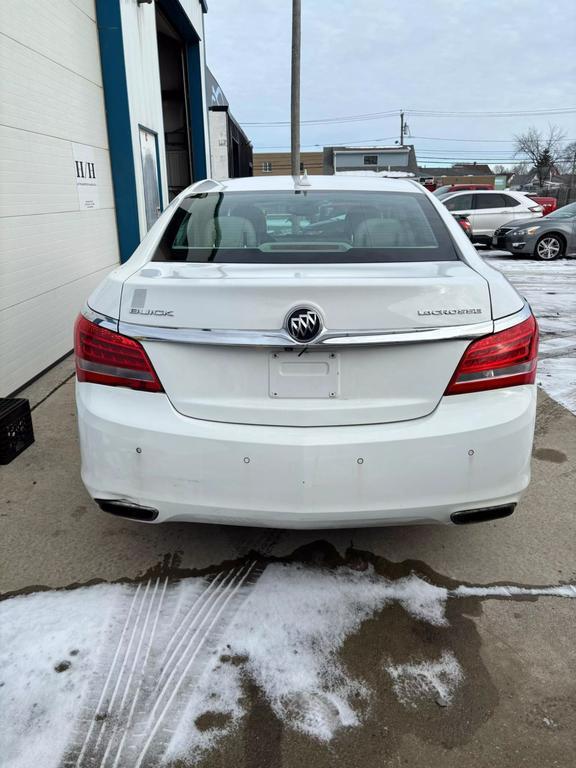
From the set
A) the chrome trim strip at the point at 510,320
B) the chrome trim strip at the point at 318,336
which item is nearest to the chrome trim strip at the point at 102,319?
the chrome trim strip at the point at 318,336

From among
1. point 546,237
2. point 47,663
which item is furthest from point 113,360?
point 546,237

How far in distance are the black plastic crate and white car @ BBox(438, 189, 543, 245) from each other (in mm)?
15117

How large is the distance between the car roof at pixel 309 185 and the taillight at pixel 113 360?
144cm

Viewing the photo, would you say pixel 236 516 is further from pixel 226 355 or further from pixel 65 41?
pixel 65 41

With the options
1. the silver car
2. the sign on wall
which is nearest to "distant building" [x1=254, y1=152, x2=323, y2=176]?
the silver car

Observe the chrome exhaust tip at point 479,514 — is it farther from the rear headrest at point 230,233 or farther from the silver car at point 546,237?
the silver car at point 546,237

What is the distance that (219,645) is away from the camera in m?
A: 2.23

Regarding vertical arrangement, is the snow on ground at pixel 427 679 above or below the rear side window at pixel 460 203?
below

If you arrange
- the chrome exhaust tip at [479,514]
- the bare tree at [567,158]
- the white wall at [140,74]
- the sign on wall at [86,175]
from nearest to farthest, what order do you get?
the chrome exhaust tip at [479,514], the sign on wall at [86,175], the white wall at [140,74], the bare tree at [567,158]

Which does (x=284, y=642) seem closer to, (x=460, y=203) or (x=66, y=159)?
(x=66, y=159)

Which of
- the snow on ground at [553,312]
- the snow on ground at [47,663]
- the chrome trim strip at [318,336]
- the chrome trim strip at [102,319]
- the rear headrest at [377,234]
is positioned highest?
the rear headrest at [377,234]

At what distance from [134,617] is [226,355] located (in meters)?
1.11

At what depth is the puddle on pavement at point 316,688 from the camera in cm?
184

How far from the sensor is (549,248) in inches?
589
